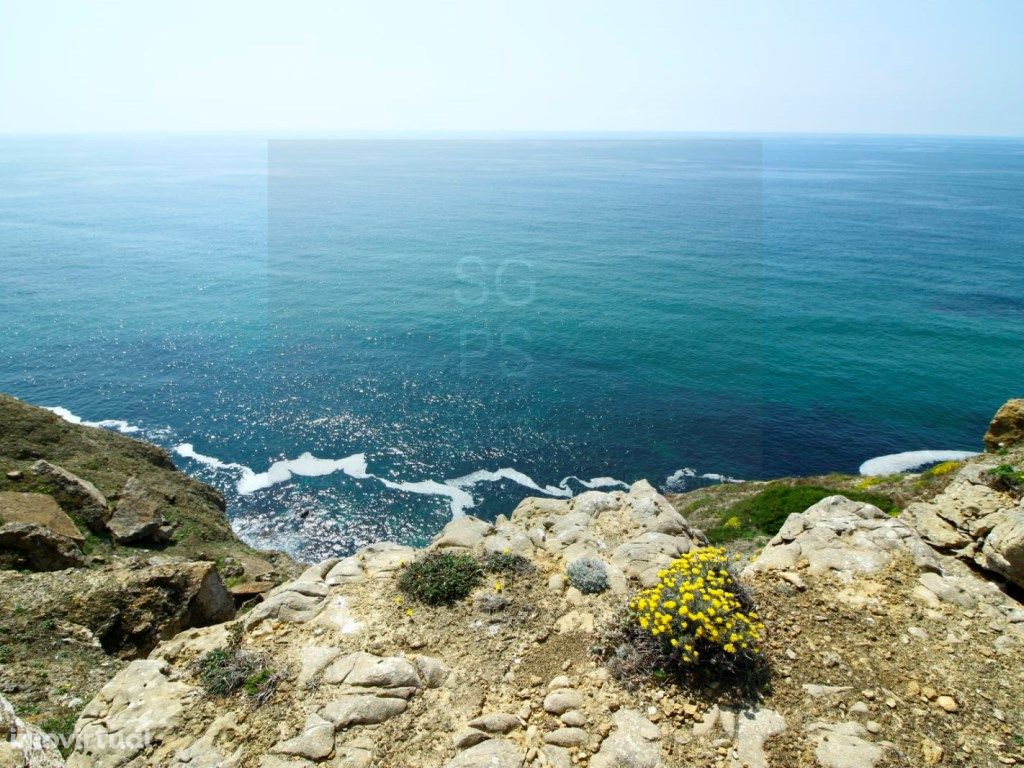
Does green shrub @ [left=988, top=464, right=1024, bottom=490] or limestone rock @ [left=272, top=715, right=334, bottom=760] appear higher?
green shrub @ [left=988, top=464, right=1024, bottom=490]

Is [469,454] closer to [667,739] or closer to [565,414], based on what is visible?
[565,414]

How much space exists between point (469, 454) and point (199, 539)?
26.5 m

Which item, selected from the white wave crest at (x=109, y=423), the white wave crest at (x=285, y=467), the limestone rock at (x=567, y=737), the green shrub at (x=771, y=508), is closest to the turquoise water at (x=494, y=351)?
the white wave crest at (x=285, y=467)

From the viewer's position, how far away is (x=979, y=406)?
56.8 metres

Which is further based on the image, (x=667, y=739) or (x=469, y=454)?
(x=469, y=454)

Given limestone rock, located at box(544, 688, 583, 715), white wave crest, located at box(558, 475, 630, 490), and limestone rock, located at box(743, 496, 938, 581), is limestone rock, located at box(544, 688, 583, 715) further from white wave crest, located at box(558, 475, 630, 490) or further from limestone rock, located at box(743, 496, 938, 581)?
white wave crest, located at box(558, 475, 630, 490)

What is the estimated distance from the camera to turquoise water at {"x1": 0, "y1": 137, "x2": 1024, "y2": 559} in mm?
50188

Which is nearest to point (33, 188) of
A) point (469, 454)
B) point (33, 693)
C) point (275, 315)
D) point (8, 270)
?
point (8, 270)

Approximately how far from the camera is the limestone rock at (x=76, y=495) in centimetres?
2425

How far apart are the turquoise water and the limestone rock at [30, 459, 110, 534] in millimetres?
18586

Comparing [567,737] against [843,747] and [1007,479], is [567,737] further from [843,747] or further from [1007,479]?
[1007,479]

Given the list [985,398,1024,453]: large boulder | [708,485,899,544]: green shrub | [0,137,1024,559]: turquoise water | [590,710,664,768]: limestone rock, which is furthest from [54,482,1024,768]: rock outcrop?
[0,137,1024,559]: turquoise water

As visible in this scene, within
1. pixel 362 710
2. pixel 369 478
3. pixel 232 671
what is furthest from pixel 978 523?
pixel 369 478

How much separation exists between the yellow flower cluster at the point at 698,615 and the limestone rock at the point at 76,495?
941 inches
